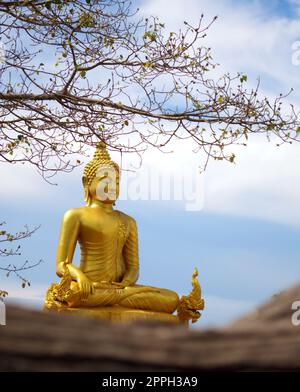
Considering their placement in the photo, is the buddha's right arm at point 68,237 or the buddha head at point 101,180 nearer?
the buddha's right arm at point 68,237

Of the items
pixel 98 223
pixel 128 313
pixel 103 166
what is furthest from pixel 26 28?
pixel 128 313

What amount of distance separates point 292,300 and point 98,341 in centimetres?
46

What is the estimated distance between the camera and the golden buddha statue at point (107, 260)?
730 cm

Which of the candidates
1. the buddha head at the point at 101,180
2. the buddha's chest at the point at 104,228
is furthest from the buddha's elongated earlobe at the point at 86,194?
the buddha's chest at the point at 104,228

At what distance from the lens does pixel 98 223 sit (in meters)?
7.68

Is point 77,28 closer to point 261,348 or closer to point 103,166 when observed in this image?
point 103,166

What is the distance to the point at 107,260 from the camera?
305 inches

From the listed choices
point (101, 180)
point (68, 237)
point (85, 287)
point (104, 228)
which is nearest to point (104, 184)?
point (101, 180)

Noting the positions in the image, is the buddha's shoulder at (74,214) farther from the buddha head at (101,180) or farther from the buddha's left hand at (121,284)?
the buddha's left hand at (121,284)

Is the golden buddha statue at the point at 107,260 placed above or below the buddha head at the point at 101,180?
below

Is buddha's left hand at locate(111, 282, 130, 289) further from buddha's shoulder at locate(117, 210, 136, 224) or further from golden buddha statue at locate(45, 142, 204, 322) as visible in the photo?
buddha's shoulder at locate(117, 210, 136, 224)

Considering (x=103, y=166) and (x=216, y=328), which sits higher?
(x=103, y=166)

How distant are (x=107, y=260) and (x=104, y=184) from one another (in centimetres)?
82

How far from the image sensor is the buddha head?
25.2ft
